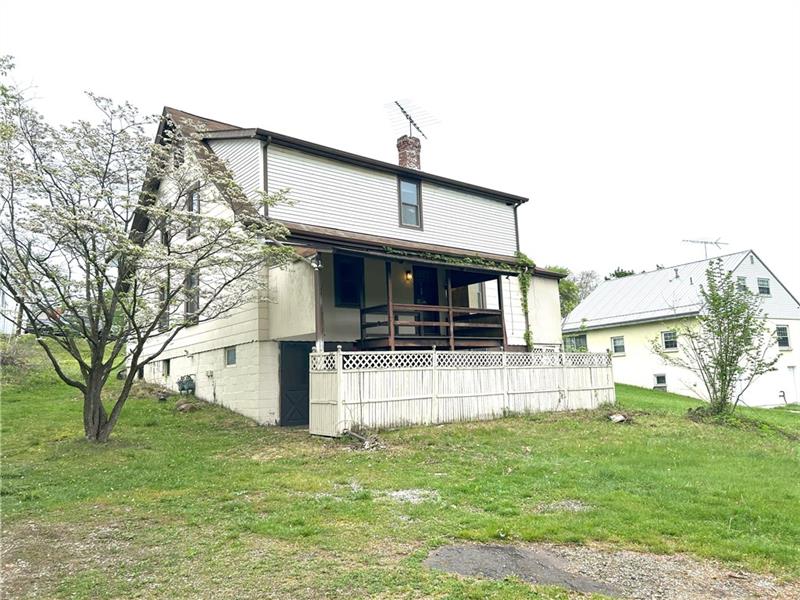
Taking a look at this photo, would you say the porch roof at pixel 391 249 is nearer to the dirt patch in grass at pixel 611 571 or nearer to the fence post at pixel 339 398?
the fence post at pixel 339 398

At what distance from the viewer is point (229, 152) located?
15.4m

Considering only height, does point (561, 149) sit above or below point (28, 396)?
above

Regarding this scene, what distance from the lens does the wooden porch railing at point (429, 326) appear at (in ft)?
44.9

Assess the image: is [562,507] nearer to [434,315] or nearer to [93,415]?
[93,415]

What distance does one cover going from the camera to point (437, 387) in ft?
40.5

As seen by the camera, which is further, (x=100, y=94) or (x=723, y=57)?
(x=723, y=57)

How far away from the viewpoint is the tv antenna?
1972 cm

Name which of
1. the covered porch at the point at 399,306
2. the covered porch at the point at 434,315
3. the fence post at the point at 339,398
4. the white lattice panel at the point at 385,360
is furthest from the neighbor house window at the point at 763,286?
the fence post at the point at 339,398

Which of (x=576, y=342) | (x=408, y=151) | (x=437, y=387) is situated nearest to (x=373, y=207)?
(x=408, y=151)

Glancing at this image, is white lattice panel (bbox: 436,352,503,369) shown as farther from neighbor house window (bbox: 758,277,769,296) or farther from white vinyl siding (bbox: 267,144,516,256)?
neighbor house window (bbox: 758,277,769,296)

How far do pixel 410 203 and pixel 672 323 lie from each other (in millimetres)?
16492

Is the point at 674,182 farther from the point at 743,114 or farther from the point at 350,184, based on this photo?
the point at 350,184

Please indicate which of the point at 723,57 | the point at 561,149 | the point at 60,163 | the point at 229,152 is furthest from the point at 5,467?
the point at 561,149

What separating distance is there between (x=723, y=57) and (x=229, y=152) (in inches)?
482
